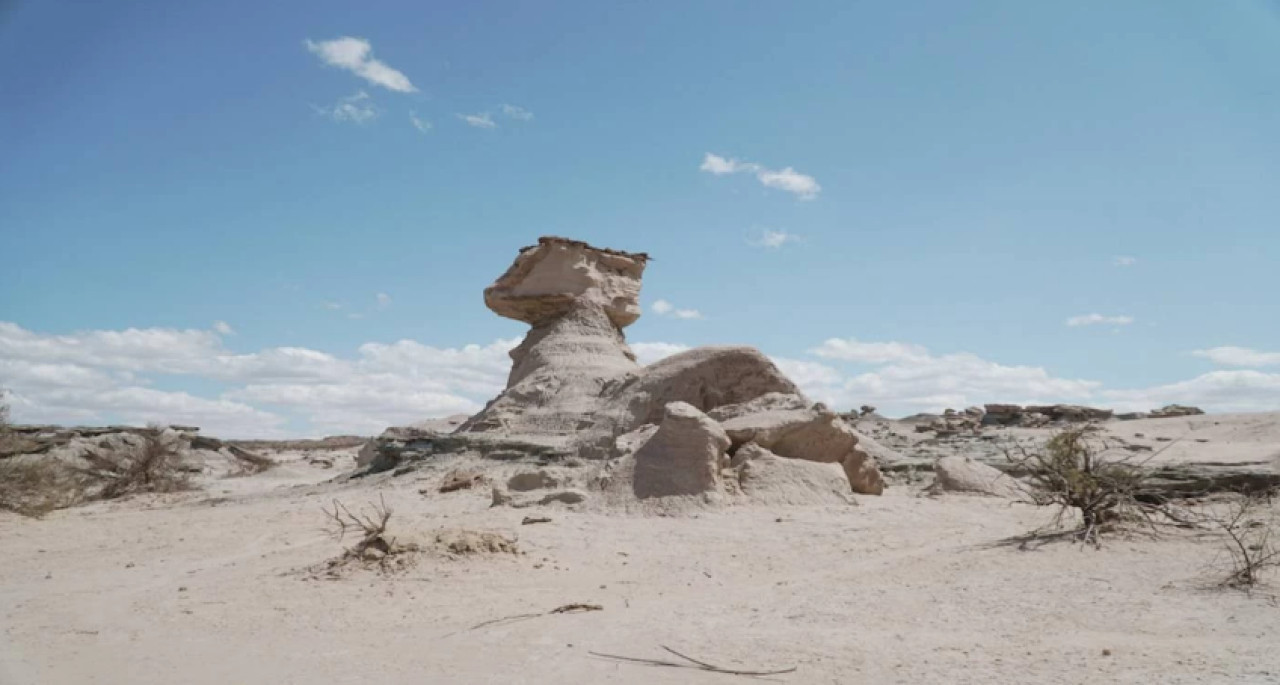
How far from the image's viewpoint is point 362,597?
18.2 ft

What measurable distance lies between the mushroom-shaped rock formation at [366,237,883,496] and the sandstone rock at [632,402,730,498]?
0.07ft

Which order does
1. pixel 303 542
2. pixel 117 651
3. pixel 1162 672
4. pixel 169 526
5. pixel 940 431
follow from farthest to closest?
pixel 940 431 < pixel 169 526 < pixel 303 542 < pixel 117 651 < pixel 1162 672

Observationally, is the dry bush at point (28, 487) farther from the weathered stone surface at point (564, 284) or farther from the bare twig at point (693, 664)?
the bare twig at point (693, 664)

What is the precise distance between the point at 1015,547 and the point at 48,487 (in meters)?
12.7

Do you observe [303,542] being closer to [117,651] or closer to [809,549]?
[117,651]

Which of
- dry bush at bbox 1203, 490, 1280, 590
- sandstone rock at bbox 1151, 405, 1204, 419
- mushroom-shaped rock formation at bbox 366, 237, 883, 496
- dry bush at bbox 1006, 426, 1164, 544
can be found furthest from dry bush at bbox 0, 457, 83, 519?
sandstone rock at bbox 1151, 405, 1204, 419

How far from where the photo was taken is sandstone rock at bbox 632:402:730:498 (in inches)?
342

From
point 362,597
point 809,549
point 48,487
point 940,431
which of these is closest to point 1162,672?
point 809,549

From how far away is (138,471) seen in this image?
1547 cm

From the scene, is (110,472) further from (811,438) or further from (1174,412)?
(1174,412)

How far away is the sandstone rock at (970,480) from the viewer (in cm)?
1005

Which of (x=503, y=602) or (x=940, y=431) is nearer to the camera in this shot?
(x=503, y=602)

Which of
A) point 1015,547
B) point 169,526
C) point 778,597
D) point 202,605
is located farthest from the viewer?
point 169,526

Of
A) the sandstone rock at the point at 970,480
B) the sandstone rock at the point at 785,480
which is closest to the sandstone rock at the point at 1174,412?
the sandstone rock at the point at 970,480
